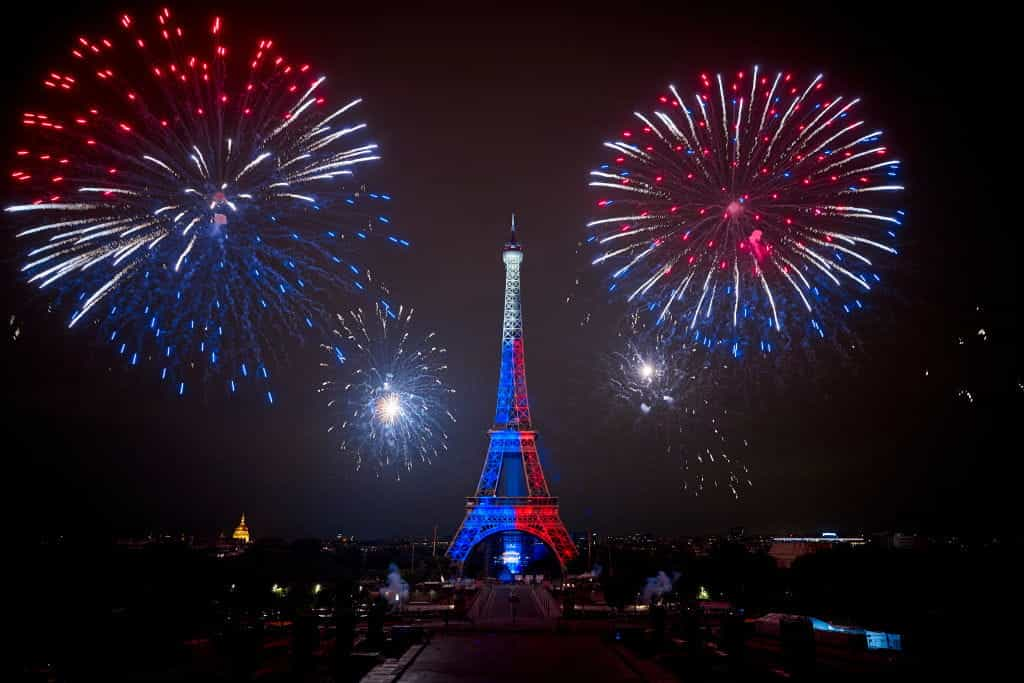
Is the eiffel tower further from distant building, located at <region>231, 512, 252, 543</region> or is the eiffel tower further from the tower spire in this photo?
distant building, located at <region>231, 512, 252, 543</region>

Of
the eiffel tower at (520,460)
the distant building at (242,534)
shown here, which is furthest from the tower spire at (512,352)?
the distant building at (242,534)

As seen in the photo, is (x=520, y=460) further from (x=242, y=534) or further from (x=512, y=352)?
(x=242, y=534)

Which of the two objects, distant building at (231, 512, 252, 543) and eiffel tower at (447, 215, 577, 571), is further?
distant building at (231, 512, 252, 543)

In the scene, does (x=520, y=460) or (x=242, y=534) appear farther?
(x=242, y=534)

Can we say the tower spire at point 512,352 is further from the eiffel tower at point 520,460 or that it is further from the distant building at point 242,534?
the distant building at point 242,534

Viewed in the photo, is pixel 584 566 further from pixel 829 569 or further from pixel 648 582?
pixel 829 569

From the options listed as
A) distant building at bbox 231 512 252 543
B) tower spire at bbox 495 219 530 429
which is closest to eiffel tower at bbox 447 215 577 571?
tower spire at bbox 495 219 530 429

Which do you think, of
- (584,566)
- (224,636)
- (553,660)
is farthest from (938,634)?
(584,566)

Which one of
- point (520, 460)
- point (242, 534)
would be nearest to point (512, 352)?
point (520, 460)
